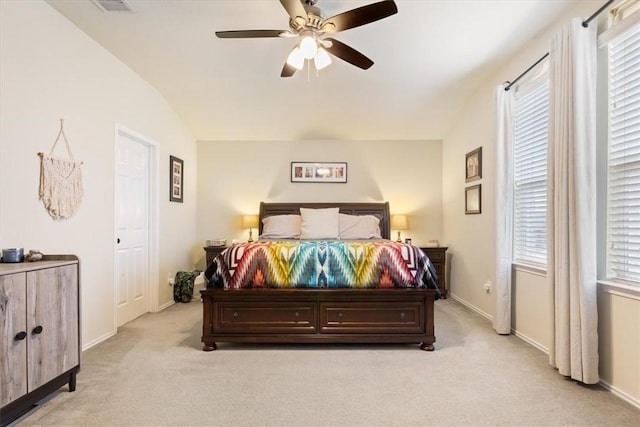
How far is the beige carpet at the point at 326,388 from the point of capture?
2037 mm

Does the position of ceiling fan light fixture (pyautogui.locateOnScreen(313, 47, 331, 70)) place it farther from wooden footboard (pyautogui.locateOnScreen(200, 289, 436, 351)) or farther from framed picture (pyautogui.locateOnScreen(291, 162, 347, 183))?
framed picture (pyautogui.locateOnScreen(291, 162, 347, 183))

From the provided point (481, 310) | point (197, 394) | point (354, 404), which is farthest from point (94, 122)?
point (481, 310)

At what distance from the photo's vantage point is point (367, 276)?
3133 mm

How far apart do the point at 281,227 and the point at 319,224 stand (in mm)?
541

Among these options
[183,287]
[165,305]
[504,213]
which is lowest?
[165,305]

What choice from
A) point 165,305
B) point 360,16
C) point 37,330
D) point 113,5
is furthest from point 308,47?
point 165,305

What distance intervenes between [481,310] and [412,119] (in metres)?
2.67

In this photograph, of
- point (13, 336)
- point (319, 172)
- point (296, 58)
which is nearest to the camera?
point (13, 336)

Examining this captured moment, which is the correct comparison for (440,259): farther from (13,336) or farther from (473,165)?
(13,336)

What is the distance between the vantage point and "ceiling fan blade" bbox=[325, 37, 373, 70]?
108 inches

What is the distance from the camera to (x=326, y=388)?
7.82 ft

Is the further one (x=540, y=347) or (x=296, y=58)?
(x=540, y=347)

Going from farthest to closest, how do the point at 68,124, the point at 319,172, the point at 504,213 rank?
the point at 319,172, the point at 504,213, the point at 68,124

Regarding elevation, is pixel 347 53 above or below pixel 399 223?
above
